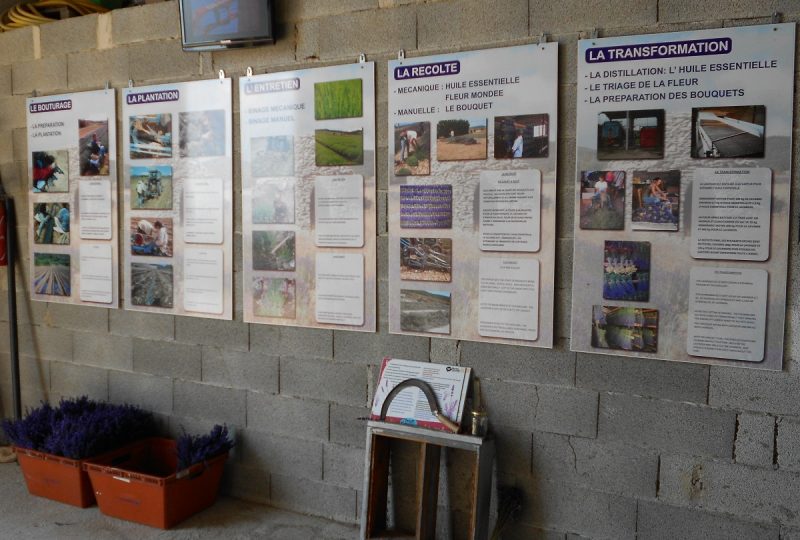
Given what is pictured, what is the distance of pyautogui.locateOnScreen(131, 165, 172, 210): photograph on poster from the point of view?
304 centimetres

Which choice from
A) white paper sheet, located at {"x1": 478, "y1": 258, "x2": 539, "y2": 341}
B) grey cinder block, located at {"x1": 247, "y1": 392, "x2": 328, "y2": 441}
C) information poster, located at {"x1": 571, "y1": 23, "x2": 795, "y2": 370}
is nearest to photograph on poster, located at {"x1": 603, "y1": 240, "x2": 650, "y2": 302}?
information poster, located at {"x1": 571, "y1": 23, "x2": 795, "y2": 370}

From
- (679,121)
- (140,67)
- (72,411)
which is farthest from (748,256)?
(72,411)

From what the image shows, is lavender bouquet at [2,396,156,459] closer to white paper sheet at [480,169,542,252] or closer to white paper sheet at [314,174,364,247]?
white paper sheet at [314,174,364,247]

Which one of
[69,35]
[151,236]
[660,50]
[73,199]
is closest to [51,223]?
[73,199]

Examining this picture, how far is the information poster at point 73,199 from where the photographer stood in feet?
10.5

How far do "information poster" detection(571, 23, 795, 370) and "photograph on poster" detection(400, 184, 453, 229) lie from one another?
489 mm

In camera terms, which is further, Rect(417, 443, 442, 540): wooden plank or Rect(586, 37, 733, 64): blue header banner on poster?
Rect(417, 443, 442, 540): wooden plank

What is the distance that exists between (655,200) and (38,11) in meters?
3.26

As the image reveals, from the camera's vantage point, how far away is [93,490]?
292 cm

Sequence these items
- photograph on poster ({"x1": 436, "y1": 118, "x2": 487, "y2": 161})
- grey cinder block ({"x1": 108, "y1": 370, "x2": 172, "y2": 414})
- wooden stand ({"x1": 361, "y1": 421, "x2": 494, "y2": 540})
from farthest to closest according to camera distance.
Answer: grey cinder block ({"x1": 108, "y1": 370, "x2": 172, "y2": 414}) → photograph on poster ({"x1": 436, "y1": 118, "x2": 487, "y2": 161}) → wooden stand ({"x1": 361, "y1": 421, "x2": 494, "y2": 540})

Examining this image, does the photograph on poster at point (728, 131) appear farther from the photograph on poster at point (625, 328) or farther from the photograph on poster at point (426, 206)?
the photograph on poster at point (426, 206)

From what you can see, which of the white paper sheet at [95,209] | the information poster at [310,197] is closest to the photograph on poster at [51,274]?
the white paper sheet at [95,209]

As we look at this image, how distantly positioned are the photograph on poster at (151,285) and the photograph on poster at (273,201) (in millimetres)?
586

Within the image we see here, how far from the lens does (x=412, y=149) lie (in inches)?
98.8
